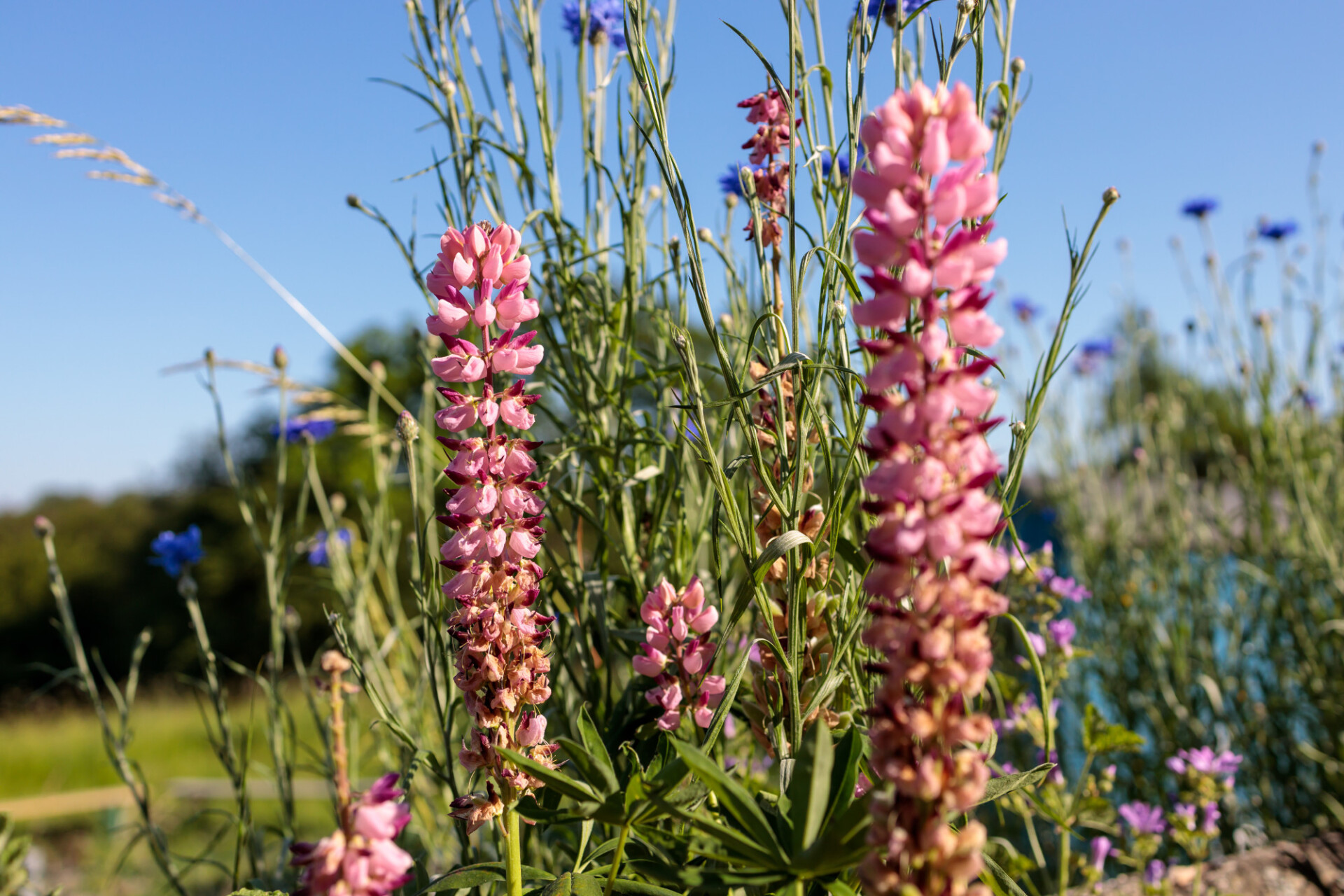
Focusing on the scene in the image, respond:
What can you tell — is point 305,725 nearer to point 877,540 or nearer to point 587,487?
point 587,487

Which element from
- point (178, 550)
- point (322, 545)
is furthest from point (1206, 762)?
point (178, 550)

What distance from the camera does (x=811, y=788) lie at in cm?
52

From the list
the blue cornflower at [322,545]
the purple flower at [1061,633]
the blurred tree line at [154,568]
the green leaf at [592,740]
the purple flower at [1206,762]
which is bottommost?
the blurred tree line at [154,568]

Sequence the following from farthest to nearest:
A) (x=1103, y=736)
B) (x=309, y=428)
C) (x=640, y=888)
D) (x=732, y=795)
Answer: (x=309, y=428)
(x=1103, y=736)
(x=640, y=888)
(x=732, y=795)

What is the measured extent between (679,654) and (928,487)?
1.27 feet

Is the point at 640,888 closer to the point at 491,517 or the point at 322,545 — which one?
the point at 491,517

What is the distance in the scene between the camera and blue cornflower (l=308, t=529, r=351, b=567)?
6.16ft

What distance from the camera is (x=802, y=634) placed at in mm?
728

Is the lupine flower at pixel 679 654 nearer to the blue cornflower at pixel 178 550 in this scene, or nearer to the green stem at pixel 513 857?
the green stem at pixel 513 857

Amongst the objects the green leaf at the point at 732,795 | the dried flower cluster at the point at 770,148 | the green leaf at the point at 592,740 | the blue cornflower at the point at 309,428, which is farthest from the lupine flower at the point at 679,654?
the blue cornflower at the point at 309,428

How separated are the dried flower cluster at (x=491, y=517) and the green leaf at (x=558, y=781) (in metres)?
0.08

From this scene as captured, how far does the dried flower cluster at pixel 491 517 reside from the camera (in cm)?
65

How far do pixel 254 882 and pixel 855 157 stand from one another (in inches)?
51.3

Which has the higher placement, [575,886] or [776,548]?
[776,548]
